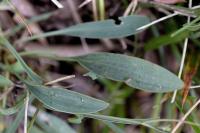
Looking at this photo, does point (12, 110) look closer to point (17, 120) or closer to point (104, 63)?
point (17, 120)

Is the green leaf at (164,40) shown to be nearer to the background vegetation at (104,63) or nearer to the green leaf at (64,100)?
the background vegetation at (104,63)

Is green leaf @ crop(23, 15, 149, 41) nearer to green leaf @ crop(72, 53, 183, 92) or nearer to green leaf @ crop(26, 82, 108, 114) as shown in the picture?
green leaf @ crop(72, 53, 183, 92)

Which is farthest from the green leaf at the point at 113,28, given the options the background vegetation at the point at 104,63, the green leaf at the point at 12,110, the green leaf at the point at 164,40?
the green leaf at the point at 12,110

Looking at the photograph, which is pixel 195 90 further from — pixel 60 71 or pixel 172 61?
pixel 60 71

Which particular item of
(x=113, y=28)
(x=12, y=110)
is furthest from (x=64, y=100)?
(x=113, y=28)

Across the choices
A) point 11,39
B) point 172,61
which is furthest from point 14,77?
point 172,61

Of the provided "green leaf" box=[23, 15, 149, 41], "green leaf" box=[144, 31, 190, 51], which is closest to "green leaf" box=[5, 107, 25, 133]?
"green leaf" box=[23, 15, 149, 41]
